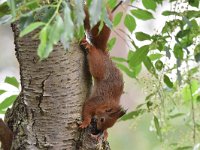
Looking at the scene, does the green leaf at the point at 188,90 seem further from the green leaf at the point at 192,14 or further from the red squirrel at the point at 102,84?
the green leaf at the point at 192,14

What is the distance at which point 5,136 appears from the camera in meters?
1.51

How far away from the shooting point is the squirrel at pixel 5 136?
1491 mm

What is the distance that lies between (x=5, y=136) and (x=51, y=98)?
209 millimetres

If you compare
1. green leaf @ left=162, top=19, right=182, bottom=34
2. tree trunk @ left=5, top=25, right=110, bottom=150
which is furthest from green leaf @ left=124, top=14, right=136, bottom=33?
tree trunk @ left=5, top=25, right=110, bottom=150

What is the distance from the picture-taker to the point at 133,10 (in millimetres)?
1567

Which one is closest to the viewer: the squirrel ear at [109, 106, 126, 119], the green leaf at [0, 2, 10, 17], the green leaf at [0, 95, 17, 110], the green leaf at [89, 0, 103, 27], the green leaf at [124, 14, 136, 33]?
the green leaf at [89, 0, 103, 27]

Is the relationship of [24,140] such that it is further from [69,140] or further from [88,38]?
[88,38]

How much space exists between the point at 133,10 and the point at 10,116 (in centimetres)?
45

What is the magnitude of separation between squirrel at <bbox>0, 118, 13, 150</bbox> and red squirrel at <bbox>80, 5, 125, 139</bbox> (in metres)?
0.21

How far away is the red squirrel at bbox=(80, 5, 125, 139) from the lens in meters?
1.54

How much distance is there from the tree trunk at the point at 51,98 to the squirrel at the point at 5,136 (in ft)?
0.09

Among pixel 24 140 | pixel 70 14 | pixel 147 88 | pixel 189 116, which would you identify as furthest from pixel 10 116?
pixel 70 14

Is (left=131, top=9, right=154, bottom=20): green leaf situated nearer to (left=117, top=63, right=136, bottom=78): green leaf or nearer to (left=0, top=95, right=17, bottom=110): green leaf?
(left=117, top=63, right=136, bottom=78): green leaf

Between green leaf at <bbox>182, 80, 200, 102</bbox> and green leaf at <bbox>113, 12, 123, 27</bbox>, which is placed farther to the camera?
green leaf at <bbox>182, 80, 200, 102</bbox>
